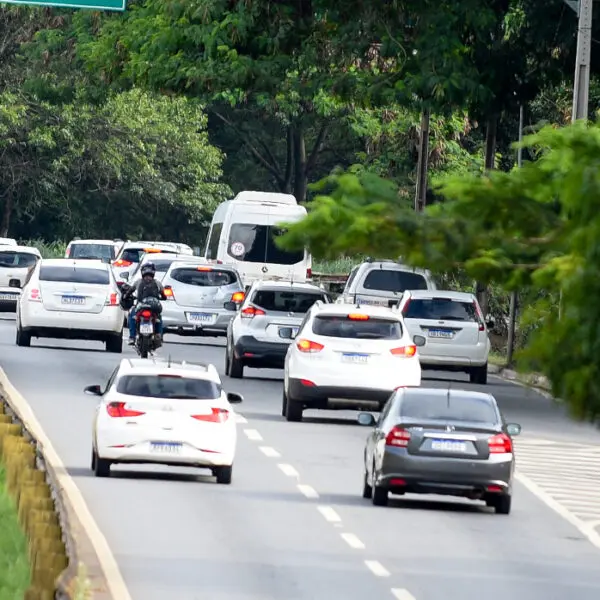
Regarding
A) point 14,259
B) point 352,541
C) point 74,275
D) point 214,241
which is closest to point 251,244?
point 214,241

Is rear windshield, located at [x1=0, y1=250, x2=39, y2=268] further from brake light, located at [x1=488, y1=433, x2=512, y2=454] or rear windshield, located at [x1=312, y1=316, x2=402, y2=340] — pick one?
brake light, located at [x1=488, y1=433, x2=512, y2=454]

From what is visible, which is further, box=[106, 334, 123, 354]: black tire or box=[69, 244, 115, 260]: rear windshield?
box=[69, 244, 115, 260]: rear windshield

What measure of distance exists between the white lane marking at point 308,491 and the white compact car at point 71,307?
55.8 ft

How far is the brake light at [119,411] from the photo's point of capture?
22.2 meters

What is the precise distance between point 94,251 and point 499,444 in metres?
41.9

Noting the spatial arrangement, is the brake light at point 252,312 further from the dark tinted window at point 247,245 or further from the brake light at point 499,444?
the dark tinted window at point 247,245

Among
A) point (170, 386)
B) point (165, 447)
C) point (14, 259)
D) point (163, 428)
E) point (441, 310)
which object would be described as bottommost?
point (165, 447)

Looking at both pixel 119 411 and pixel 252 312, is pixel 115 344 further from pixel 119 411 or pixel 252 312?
pixel 119 411

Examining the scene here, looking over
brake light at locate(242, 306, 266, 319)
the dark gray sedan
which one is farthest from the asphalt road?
brake light at locate(242, 306, 266, 319)

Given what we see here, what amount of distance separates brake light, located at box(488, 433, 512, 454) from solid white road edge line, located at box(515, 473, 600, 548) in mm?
863

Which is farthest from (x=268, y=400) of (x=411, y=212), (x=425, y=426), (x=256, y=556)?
(x=411, y=212)

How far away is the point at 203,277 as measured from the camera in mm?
42406

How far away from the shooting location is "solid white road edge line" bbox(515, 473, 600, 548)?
20.0 m

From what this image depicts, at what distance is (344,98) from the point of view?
3684 cm
